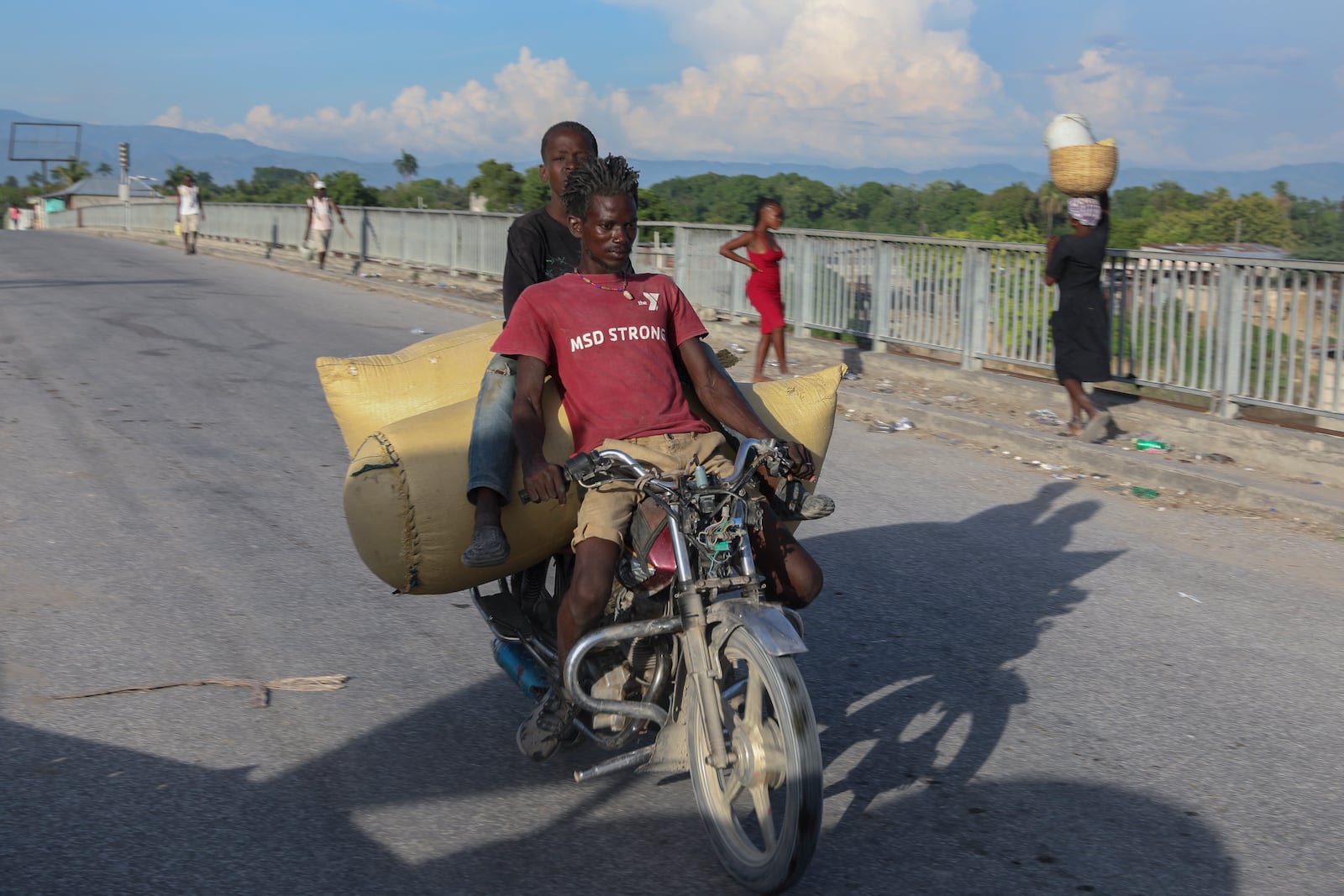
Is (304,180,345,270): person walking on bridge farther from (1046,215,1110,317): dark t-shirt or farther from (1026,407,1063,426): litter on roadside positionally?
(1046,215,1110,317): dark t-shirt

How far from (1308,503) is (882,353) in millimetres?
5889

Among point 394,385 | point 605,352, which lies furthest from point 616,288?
point 394,385

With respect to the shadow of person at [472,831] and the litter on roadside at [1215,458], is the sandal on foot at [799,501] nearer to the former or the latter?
the shadow of person at [472,831]

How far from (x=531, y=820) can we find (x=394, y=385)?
1.69 m

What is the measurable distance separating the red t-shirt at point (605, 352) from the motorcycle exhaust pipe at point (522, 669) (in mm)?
772

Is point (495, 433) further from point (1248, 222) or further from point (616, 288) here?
point (1248, 222)

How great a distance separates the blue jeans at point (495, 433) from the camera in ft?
12.5

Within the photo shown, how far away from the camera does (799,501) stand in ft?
11.9

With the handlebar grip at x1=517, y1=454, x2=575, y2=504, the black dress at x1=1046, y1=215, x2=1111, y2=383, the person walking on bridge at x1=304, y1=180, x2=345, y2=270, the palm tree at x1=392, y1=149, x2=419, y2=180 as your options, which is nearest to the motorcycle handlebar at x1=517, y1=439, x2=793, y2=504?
the handlebar grip at x1=517, y1=454, x2=575, y2=504

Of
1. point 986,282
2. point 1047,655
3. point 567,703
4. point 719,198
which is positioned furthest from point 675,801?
point 719,198

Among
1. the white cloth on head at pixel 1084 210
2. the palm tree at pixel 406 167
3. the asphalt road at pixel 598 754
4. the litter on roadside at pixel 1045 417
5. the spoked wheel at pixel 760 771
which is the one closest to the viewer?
the spoked wheel at pixel 760 771

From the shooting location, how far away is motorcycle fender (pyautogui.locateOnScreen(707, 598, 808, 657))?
3125 millimetres

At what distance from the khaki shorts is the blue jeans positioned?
0.85 ft

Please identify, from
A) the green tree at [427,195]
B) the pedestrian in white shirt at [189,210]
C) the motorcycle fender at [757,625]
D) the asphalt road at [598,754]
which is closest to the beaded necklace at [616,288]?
the motorcycle fender at [757,625]
